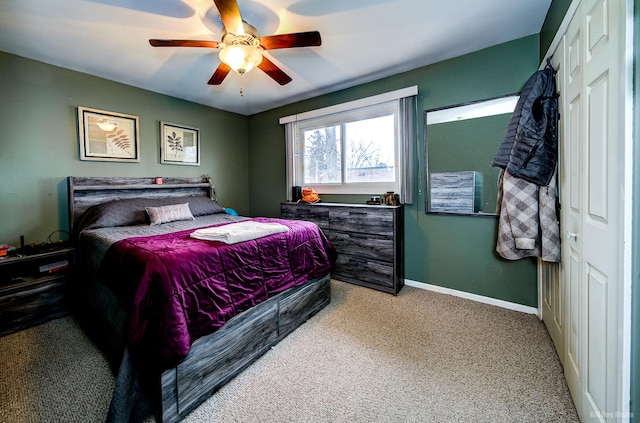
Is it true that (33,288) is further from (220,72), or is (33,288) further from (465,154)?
(465,154)

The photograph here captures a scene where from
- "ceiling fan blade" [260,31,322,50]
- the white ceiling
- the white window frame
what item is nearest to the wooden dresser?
the white window frame

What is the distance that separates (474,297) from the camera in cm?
279

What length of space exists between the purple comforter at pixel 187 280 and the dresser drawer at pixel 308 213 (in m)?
1.17

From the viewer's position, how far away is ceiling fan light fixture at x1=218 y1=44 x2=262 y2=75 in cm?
195

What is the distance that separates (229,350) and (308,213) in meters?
2.15

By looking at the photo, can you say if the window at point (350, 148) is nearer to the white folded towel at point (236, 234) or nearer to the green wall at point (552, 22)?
the green wall at point (552, 22)

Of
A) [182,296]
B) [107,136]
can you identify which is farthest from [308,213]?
[107,136]

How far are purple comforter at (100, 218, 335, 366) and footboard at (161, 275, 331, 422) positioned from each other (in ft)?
0.33

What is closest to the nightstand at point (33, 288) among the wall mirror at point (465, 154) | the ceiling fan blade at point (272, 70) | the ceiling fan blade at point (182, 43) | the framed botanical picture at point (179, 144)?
the framed botanical picture at point (179, 144)

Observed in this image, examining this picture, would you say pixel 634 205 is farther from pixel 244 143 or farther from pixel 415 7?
pixel 244 143

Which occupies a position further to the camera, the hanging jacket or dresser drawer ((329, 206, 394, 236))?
dresser drawer ((329, 206, 394, 236))

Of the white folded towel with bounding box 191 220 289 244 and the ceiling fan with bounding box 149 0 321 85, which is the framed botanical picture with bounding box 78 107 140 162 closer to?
the ceiling fan with bounding box 149 0 321 85

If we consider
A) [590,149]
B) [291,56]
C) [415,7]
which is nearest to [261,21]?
[291,56]

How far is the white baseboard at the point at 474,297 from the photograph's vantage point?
252 centimetres
